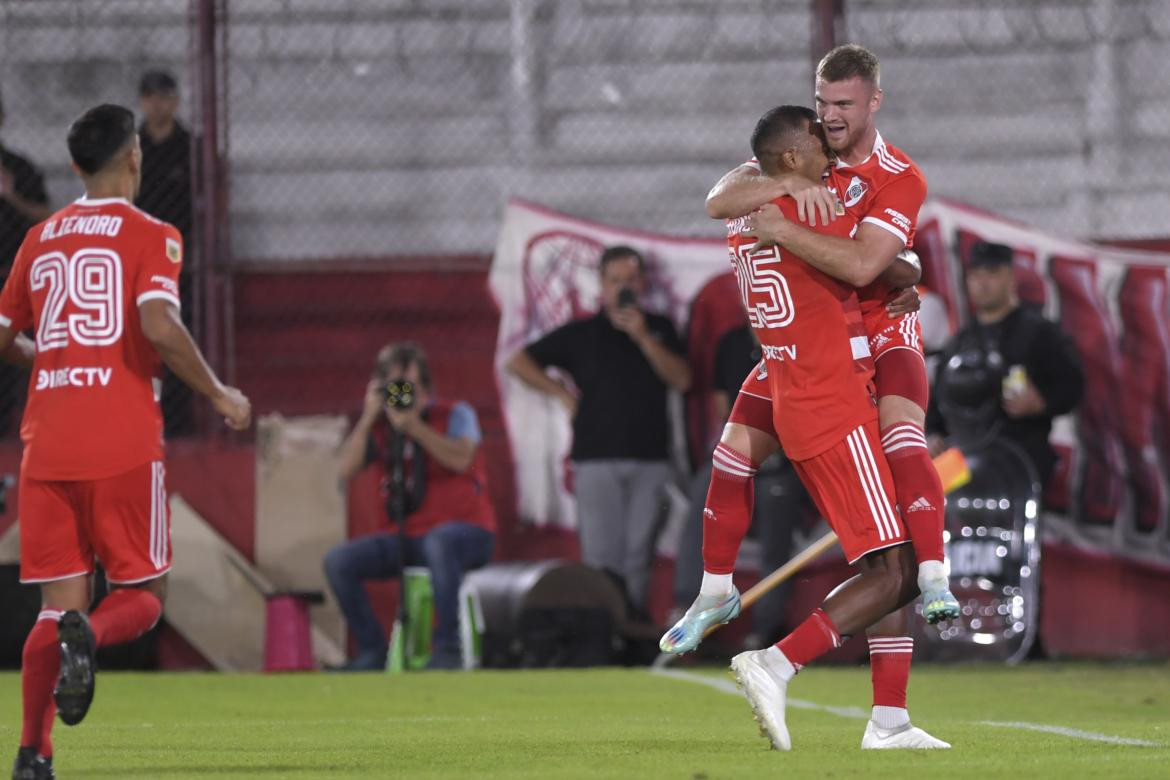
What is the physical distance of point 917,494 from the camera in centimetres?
569

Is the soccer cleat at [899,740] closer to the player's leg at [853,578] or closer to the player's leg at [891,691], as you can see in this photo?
the player's leg at [891,691]

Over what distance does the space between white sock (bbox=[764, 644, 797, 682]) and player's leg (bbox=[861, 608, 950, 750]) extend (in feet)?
0.87

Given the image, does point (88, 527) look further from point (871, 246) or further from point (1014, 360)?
point (1014, 360)

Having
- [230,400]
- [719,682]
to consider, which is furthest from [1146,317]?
[230,400]

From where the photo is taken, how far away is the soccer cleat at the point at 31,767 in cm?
496

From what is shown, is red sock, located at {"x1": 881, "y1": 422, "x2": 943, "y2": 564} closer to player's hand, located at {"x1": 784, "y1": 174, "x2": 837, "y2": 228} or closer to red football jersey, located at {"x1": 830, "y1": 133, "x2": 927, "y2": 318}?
red football jersey, located at {"x1": 830, "y1": 133, "x2": 927, "y2": 318}

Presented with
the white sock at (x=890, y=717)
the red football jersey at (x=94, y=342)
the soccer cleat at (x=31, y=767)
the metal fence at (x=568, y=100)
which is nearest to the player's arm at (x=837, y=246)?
the white sock at (x=890, y=717)

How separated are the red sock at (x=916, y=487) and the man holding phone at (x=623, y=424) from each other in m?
6.47

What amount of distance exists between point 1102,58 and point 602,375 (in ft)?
14.6

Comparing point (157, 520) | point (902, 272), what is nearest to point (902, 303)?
point (902, 272)

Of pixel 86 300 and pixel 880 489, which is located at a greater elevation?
pixel 86 300

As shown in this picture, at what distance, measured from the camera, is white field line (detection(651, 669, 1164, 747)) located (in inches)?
240

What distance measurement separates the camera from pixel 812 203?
5762 mm

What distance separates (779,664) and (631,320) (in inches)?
262
